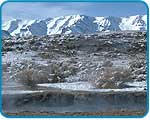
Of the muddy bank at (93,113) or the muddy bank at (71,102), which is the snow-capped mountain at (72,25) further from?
the muddy bank at (93,113)

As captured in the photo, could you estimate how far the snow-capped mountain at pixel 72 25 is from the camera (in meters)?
9.22

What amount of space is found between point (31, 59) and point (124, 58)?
888 mm

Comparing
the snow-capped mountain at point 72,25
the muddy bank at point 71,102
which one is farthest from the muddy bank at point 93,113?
the snow-capped mountain at point 72,25

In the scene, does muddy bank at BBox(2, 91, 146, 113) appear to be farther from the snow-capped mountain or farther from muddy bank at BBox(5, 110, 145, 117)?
the snow-capped mountain

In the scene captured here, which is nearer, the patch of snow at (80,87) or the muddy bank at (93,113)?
the muddy bank at (93,113)

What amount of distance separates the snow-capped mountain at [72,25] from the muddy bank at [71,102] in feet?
1.98

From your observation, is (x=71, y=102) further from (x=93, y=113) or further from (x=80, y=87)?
(x=93, y=113)

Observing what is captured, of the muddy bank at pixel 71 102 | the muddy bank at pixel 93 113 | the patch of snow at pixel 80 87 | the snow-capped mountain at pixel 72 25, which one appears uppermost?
the snow-capped mountain at pixel 72 25

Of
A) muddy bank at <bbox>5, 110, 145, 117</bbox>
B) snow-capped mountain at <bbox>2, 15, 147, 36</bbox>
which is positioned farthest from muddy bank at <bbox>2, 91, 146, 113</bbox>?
snow-capped mountain at <bbox>2, 15, 147, 36</bbox>

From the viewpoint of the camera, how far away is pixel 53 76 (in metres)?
9.34

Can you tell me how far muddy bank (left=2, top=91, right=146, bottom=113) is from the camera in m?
9.19

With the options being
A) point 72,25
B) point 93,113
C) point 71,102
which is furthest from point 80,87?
point 72,25

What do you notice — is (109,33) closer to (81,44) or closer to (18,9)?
(81,44)

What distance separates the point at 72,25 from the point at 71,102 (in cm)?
74
